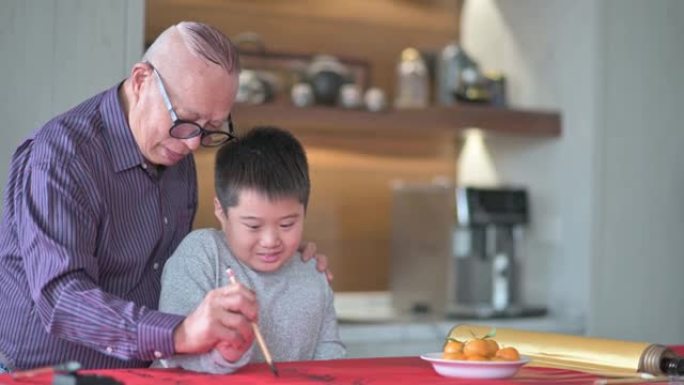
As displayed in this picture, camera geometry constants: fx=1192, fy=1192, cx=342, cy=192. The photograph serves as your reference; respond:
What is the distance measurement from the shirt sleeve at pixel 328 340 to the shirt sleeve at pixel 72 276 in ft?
1.53

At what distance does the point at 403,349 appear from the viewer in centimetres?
410

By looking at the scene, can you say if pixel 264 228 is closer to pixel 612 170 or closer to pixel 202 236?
pixel 202 236

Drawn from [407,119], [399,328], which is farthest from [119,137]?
[407,119]

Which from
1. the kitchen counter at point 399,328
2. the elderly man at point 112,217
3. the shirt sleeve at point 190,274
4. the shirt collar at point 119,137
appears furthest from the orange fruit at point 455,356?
the kitchen counter at point 399,328

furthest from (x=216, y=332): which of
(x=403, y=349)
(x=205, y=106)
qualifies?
(x=403, y=349)

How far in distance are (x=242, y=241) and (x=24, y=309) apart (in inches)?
16.9

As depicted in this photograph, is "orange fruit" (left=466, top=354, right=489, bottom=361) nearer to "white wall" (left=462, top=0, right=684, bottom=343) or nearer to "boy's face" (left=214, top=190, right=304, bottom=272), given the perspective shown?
"boy's face" (left=214, top=190, right=304, bottom=272)

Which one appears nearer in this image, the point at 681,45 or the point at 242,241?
the point at 242,241

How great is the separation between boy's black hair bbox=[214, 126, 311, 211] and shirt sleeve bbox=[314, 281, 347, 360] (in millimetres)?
250

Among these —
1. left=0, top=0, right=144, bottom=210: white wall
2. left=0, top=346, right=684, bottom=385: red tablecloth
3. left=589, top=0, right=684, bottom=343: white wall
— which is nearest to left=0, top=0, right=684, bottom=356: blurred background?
left=589, top=0, right=684, bottom=343: white wall

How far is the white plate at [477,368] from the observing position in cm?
197

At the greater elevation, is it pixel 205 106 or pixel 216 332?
pixel 205 106

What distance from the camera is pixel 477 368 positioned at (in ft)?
6.49

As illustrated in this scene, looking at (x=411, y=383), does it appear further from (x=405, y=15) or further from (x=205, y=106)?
(x=405, y=15)
